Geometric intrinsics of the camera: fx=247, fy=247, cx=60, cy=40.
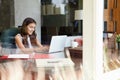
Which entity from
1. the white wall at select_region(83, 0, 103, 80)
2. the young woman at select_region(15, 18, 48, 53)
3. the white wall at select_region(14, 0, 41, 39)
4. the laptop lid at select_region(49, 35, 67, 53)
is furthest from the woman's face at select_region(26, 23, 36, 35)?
the white wall at select_region(14, 0, 41, 39)

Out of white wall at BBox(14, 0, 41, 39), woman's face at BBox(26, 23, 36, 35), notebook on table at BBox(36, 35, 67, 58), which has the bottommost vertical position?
notebook on table at BBox(36, 35, 67, 58)

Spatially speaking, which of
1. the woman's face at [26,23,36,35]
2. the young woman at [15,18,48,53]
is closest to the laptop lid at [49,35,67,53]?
the young woman at [15,18,48,53]

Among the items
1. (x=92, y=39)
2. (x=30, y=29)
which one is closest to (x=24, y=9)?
(x=30, y=29)

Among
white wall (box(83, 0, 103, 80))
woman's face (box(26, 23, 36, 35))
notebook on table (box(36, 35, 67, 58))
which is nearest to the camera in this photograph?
white wall (box(83, 0, 103, 80))

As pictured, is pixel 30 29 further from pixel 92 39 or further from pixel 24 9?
pixel 24 9

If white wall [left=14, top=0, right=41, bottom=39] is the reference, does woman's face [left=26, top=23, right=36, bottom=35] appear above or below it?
below

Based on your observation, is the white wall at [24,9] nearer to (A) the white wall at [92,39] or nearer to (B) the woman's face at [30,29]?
(B) the woman's face at [30,29]

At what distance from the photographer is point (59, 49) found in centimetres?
318

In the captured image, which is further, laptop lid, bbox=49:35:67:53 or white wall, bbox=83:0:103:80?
laptop lid, bbox=49:35:67:53

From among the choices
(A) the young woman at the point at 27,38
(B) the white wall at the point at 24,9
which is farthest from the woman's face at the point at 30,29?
(B) the white wall at the point at 24,9

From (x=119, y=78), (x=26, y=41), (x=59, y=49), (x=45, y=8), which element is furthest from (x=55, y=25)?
(x=119, y=78)

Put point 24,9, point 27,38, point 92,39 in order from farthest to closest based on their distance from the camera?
1. point 24,9
2. point 27,38
3. point 92,39

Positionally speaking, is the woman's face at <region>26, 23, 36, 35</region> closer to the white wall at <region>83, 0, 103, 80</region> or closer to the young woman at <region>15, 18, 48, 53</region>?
the young woman at <region>15, 18, 48, 53</region>

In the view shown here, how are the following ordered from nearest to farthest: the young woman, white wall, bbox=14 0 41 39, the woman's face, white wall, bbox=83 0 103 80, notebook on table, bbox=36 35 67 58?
1. white wall, bbox=83 0 103 80
2. notebook on table, bbox=36 35 67 58
3. the young woman
4. the woman's face
5. white wall, bbox=14 0 41 39
